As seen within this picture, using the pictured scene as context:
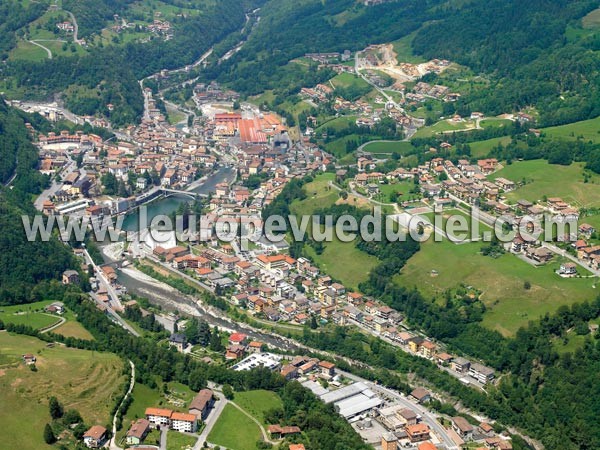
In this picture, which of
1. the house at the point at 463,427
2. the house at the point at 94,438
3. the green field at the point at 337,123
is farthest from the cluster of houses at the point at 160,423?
the green field at the point at 337,123

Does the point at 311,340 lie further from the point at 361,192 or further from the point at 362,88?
the point at 362,88

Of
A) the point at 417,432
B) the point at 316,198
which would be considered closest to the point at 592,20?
the point at 316,198

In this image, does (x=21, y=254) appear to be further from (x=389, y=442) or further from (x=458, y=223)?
(x=458, y=223)

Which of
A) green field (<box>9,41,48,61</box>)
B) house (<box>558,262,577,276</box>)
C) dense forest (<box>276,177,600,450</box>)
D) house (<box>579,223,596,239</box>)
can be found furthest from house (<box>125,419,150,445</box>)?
green field (<box>9,41,48,61</box>)

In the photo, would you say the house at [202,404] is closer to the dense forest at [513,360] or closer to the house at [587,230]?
the dense forest at [513,360]

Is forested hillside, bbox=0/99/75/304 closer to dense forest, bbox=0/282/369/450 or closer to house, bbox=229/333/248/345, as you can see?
dense forest, bbox=0/282/369/450

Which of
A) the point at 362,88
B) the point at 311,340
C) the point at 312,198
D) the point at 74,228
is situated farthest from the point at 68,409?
the point at 362,88
